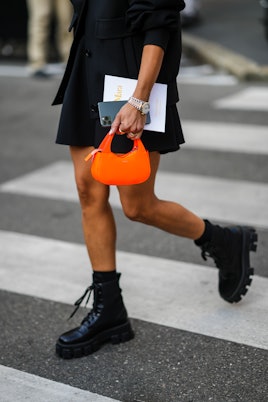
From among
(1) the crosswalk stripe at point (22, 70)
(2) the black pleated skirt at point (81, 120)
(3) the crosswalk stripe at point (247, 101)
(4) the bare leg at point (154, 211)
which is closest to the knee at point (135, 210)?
(4) the bare leg at point (154, 211)

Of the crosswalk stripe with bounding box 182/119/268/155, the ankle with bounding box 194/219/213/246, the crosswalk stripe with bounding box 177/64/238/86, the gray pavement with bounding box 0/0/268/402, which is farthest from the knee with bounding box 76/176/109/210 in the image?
the crosswalk stripe with bounding box 177/64/238/86

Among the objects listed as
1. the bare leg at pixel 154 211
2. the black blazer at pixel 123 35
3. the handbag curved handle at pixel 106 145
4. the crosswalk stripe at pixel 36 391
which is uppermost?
the black blazer at pixel 123 35

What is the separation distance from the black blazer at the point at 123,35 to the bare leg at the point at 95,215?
260 millimetres

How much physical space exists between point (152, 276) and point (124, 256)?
0.35m

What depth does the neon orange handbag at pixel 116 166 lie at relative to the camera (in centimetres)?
287

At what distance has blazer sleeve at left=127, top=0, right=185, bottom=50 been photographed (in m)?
2.86

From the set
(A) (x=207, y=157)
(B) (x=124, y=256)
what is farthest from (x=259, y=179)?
(B) (x=124, y=256)

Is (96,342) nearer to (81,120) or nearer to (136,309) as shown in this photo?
(136,309)

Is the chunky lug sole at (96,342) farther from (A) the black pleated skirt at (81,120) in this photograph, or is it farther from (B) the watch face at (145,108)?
(B) the watch face at (145,108)

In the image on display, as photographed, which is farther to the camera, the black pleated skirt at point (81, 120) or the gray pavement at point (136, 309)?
the black pleated skirt at point (81, 120)

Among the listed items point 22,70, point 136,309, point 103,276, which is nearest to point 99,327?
point 103,276

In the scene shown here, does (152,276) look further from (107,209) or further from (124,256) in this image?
(107,209)

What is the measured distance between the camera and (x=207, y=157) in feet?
21.0

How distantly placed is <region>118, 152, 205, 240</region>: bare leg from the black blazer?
35 cm
